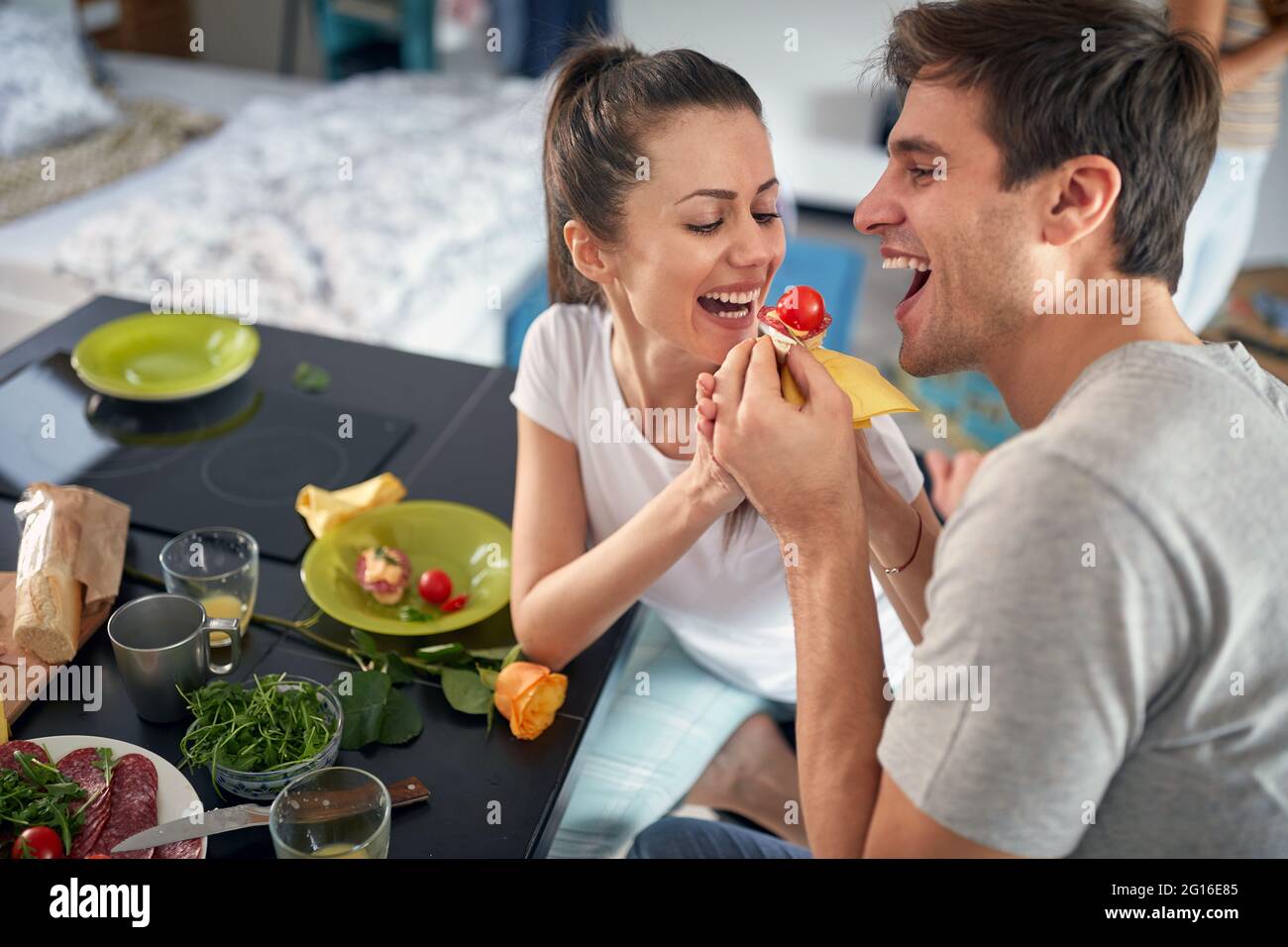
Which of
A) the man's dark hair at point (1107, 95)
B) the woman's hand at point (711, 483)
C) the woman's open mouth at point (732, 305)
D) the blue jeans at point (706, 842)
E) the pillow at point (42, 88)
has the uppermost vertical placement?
the man's dark hair at point (1107, 95)

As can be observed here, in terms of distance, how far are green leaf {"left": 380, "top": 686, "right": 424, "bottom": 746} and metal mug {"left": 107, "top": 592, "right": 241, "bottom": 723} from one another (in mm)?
183

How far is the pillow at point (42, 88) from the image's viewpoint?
3484 mm

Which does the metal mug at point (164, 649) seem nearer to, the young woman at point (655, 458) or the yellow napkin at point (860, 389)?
the young woman at point (655, 458)

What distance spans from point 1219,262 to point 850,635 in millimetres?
2291

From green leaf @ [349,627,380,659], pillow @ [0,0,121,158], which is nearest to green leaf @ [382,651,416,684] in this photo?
green leaf @ [349,627,380,659]

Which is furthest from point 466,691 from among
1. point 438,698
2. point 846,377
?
point 846,377

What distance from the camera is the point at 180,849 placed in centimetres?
103

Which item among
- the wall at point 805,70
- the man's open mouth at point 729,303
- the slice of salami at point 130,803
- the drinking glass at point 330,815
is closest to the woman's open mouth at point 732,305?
the man's open mouth at point 729,303

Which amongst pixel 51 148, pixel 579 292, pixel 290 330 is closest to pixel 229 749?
pixel 579 292

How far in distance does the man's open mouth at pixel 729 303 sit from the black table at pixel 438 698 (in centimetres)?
40

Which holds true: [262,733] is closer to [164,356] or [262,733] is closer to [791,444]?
[791,444]

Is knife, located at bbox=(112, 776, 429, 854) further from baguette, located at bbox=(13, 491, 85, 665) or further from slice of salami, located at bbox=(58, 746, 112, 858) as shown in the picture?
baguette, located at bbox=(13, 491, 85, 665)

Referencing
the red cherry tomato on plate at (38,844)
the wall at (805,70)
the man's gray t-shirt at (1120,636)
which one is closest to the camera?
the man's gray t-shirt at (1120,636)

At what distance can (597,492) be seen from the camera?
5.22ft
